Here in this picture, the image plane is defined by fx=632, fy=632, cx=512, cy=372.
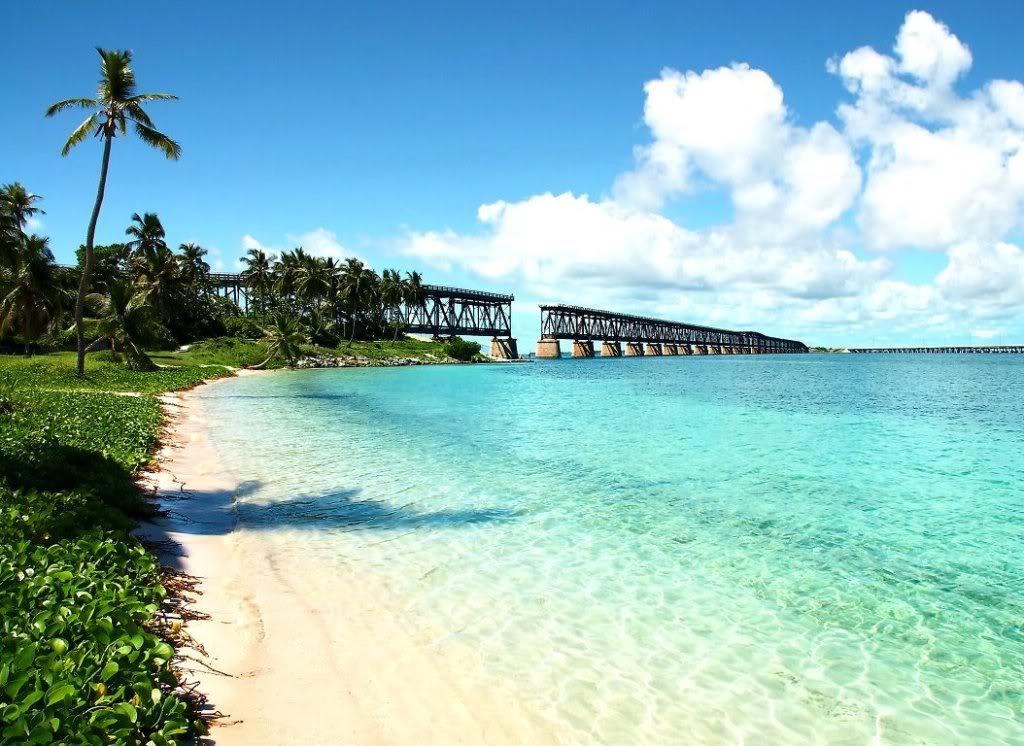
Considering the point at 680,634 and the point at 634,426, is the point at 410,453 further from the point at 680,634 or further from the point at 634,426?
the point at 680,634

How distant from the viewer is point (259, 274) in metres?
107

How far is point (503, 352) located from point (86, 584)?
147058 millimetres

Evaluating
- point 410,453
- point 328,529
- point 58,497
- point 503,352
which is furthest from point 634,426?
point 503,352

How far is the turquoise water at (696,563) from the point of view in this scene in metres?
6.01

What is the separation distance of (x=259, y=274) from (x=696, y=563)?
360 feet

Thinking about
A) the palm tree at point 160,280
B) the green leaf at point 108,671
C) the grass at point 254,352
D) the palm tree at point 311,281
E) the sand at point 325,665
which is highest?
the palm tree at point 311,281

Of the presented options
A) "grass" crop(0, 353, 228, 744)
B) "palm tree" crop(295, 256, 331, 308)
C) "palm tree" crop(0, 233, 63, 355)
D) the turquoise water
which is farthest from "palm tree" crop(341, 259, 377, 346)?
"grass" crop(0, 353, 228, 744)

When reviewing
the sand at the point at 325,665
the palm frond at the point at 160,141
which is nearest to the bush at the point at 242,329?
the palm frond at the point at 160,141

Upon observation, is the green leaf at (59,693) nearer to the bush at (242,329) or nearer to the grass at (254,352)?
the grass at (254,352)

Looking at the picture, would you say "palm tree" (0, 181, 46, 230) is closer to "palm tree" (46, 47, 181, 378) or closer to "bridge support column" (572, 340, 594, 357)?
"palm tree" (46, 47, 181, 378)

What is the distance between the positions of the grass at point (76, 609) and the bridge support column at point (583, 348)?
181415 millimetres

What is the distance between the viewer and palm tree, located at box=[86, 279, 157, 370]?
145 ft

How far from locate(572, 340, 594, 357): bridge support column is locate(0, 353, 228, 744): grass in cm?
18142

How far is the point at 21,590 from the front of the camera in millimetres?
5328
